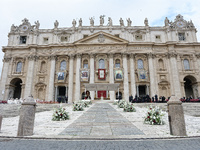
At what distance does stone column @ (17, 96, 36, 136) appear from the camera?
4.74 meters

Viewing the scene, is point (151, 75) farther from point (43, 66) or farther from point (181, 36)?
point (43, 66)

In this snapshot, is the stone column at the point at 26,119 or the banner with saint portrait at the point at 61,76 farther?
the banner with saint portrait at the point at 61,76

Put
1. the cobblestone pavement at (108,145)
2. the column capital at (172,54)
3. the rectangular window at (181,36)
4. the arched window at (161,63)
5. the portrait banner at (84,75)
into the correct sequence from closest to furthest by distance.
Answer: the cobblestone pavement at (108,145), the portrait banner at (84,75), the column capital at (172,54), the arched window at (161,63), the rectangular window at (181,36)

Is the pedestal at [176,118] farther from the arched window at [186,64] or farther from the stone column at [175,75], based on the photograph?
the arched window at [186,64]

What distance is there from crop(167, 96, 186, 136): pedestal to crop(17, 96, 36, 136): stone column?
4924mm

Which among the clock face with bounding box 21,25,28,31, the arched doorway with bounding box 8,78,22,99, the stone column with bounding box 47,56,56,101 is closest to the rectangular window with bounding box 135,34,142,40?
the stone column with bounding box 47,56,56,101

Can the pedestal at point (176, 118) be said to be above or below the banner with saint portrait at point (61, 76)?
below

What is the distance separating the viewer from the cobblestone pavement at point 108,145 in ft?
11.8

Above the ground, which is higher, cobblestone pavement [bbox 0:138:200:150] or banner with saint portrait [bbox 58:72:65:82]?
banner with saint portrait [bbox 58:72:65:82]

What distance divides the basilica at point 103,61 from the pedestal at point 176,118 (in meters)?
25.1

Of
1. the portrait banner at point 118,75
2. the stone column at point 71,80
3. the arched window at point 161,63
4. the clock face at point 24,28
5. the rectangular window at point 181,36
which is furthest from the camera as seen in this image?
the clock face at point 24,28

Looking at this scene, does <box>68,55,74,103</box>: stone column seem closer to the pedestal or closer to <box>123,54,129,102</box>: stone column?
<box>123,54,129,102</box>: stone column

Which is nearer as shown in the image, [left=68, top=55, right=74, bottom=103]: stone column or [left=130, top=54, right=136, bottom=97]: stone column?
[left=130, top=54, right=136, bottom=97]: stone column

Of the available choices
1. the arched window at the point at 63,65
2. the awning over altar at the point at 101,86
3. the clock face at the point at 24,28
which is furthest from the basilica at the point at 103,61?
the awning over altar at the point at 101,86
